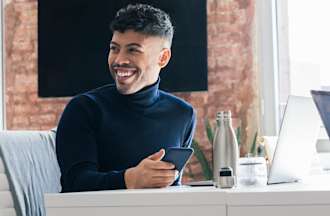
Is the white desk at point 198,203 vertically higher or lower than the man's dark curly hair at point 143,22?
lower

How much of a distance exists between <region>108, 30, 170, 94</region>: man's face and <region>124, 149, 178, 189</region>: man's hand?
40 cm

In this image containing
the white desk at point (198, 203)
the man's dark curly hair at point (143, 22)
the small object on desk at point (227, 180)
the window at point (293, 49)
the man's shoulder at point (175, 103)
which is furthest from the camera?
the window at point (293, 49)

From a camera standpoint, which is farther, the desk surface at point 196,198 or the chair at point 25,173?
the chair at point 25,173

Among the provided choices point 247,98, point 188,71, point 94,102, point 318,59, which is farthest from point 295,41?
point 94,102

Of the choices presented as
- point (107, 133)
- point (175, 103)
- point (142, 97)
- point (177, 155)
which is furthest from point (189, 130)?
point (177, 155)

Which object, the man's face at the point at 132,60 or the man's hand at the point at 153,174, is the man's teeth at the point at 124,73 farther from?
the man's hand at the point at 153,174

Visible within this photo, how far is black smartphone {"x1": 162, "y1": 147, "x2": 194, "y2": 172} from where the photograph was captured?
1707 millimetres

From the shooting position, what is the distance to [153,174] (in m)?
1.71

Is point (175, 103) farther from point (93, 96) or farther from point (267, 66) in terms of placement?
point (267, 66)

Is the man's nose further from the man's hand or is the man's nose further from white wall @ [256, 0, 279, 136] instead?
white wall @ [256, 0, 279, 136]

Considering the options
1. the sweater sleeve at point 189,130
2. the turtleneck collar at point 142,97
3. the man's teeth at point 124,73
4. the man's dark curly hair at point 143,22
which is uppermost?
the man's dark curly hair at point 143,22

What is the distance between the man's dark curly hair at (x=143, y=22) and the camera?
81.6 inches

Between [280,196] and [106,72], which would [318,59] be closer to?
[106,72]

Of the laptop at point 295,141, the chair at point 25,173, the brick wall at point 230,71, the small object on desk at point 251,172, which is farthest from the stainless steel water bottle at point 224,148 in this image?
the brick wall at point 230,71
